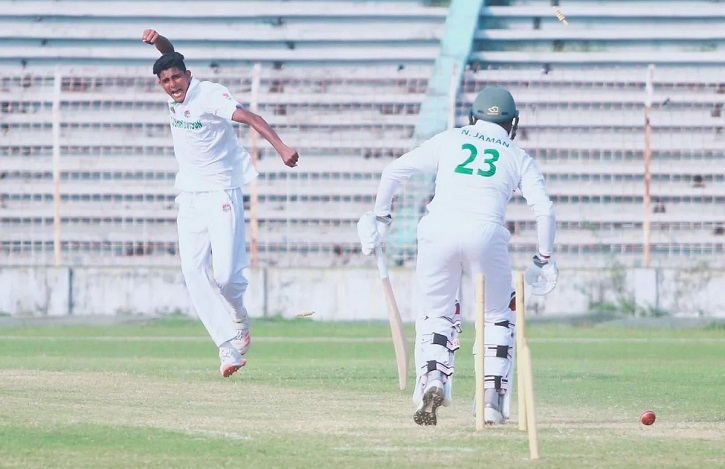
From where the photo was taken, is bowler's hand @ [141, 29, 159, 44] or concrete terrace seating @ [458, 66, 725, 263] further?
concrete terrace seating @ [458, 66, 725, 263]

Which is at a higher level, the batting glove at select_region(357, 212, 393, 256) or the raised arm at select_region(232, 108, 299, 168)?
the raised arm at select_region(232, 108, 299, 168)

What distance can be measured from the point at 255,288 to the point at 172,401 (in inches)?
372

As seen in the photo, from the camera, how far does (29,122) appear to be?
19672mm

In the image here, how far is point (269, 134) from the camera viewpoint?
10398mm

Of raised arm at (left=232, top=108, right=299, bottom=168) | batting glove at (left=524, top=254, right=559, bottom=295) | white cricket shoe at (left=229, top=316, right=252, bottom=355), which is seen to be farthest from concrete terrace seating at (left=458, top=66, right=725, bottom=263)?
batting glove at (left=524, top=254, right=559, bottom=295)

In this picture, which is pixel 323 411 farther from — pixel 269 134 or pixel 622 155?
pixel 622 155

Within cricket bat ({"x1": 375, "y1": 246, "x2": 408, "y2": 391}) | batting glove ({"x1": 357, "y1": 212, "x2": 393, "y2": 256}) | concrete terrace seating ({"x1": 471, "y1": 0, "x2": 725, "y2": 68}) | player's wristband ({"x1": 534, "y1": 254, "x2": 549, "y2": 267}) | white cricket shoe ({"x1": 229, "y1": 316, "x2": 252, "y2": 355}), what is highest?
concrete terrace seating ({"x1": 471, "y1": 0, "x2": 725, "y2": 68})

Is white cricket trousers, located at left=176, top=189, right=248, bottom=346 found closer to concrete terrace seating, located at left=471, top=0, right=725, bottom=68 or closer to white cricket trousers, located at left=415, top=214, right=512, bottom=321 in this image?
white cricket trousers, located at left=415, top=214, right=512, bottom=321

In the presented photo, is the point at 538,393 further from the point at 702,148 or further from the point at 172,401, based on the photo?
the point at 702,148

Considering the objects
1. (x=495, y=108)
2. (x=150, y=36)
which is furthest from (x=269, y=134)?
(x=495, y=108)

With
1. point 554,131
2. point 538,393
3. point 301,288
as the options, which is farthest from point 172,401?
point 554,131

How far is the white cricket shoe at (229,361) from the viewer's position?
10.8 m

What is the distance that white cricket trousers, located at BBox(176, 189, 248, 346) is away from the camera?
11.0 metres

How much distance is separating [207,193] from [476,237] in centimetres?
311
